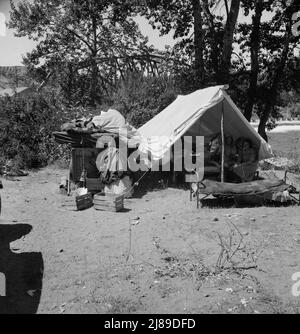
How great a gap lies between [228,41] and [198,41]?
1.27 m

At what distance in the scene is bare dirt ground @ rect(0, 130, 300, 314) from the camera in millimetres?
4711

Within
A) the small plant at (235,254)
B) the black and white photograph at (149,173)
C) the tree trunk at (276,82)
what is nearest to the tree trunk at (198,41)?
the black and white photograph at (149,173)

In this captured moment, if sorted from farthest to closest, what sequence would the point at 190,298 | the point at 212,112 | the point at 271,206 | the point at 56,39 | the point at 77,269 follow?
the point at 56,39 → the point at 212,112 → the point at 271,206 → the point at 77,269 → the point at 190,298

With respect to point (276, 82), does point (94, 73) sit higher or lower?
higher

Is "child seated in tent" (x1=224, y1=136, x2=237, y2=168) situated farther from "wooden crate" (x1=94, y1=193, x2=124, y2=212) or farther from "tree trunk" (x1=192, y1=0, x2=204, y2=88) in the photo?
"tree trunk" (x1=192, y1=0, x2=204, y2=88)

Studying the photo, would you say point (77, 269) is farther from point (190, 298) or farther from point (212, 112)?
point (212, 112)

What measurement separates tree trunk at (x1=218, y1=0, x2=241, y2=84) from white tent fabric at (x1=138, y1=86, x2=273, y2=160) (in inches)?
182

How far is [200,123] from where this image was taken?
11.5 metres

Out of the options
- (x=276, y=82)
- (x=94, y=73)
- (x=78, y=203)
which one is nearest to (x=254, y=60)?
(x=276, y=82)

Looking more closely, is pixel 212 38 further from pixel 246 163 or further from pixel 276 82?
pixel 246 163

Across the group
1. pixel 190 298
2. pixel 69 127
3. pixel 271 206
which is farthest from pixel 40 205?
pixel 190 298

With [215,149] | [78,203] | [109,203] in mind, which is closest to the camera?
[109,203]

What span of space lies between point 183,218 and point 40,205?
11.2ft

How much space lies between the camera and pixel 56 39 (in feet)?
71.8
